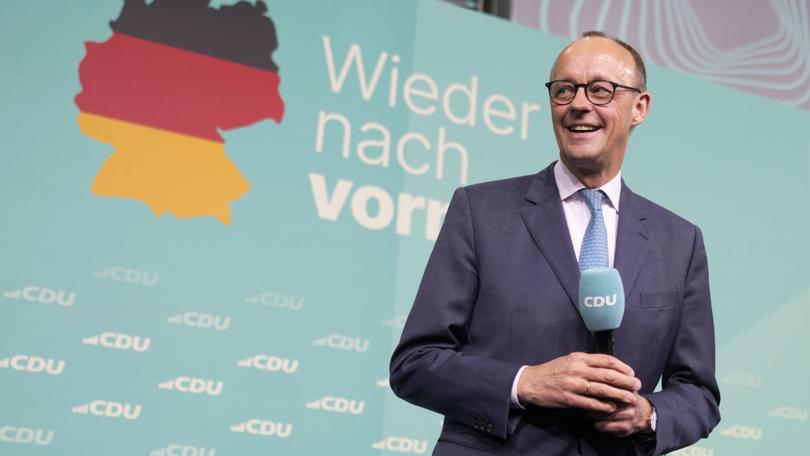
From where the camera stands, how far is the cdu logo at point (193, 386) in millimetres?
3139

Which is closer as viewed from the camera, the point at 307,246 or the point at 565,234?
the point at 565,234

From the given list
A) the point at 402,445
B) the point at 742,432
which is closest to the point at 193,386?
the point at 402,445

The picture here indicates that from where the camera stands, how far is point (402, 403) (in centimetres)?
354

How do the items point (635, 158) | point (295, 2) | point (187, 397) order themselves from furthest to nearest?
point (635, 158) < point (295, 2) < point (187, 397)

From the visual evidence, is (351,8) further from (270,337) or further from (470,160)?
(270,337)

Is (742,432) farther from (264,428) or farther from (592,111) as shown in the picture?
(592,111)

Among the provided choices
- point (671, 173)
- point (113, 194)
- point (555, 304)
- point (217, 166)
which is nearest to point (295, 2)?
point (217, 166)

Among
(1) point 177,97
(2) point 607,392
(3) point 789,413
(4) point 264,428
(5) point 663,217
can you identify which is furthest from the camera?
(3) point 789,413

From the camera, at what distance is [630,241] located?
1.87 m

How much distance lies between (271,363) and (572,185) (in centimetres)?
169

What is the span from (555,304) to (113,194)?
1921 millimetres

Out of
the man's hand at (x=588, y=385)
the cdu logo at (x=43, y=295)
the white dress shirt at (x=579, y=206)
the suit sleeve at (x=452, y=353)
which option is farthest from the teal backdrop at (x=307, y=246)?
the man's hand at (x=588, y=385)

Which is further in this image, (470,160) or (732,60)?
(732,60)

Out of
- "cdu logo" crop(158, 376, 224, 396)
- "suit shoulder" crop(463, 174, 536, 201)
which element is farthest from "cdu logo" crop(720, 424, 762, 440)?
"suit shoulder" crop(463, 174, 536, 201)
